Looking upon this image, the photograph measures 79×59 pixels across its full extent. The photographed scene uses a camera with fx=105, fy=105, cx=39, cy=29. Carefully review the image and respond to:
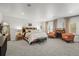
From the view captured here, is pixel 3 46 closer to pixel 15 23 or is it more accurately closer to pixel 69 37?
pixel 15 23

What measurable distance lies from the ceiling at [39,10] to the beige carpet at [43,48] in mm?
641

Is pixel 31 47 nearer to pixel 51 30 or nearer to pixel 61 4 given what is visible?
pixel 51 30

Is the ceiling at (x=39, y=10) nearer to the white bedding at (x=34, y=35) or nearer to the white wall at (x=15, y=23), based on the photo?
the white wall at (x=15, y=23)

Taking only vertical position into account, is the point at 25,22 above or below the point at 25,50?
above

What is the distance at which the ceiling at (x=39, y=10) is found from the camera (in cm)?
251

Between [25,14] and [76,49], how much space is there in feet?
5.04

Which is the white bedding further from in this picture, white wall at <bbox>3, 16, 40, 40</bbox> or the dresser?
the dresser

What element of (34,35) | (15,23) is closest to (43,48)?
(34,35)

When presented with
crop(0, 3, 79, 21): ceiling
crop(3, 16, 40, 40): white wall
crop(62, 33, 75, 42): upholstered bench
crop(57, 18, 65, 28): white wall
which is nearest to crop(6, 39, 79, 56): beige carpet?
crop(62, 33, 75, 42): upholstered bench

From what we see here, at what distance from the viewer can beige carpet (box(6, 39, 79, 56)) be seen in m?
2.55

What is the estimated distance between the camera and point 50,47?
2646 mm

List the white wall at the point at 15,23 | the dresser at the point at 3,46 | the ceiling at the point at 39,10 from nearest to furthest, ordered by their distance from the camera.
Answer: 1. the dresser at the point at 3,46
2. the ceiling at the point at 39,10
3. the white wall at the point at 15,23

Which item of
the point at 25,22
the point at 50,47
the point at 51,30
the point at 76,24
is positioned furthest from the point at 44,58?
the point at 76,24

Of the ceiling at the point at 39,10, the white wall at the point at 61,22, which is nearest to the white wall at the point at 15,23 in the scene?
the ceiling at the point at 39,10
